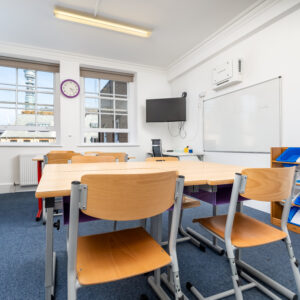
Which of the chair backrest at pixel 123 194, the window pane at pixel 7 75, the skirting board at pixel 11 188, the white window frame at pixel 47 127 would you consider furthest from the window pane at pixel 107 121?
the chair backrest at pixel 123 194

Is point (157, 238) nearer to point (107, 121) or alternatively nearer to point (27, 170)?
point (27, 170)

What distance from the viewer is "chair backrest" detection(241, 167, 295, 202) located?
1.04 m

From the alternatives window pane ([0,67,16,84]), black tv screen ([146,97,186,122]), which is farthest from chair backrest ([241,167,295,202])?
window pane ([0,67,16,84])

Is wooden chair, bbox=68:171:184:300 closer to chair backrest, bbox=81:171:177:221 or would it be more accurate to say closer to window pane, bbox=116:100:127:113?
chair backrest, bbox=81:171:177:221

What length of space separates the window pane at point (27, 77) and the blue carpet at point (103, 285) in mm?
3142

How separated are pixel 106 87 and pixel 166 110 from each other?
159 centimetres

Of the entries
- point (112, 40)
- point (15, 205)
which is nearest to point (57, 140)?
point (15, 205)

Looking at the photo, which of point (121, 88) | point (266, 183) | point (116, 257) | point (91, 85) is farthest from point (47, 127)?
point (266, 183)

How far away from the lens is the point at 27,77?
443cm

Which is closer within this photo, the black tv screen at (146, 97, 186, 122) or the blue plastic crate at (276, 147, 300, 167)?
the blue plastic crate at (276, 147, 300, 167)

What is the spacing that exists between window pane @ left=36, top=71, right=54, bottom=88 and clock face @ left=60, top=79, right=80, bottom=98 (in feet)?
Result: 1.53

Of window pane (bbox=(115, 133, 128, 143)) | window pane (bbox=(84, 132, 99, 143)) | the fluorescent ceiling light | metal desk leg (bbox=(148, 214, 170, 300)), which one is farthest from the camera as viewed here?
window pane (bbox=(115, 133, 128, 143))

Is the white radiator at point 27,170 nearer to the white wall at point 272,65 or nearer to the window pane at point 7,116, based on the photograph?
the window pane at point 7,116

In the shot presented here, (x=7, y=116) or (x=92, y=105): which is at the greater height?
(x=92, y=105)
